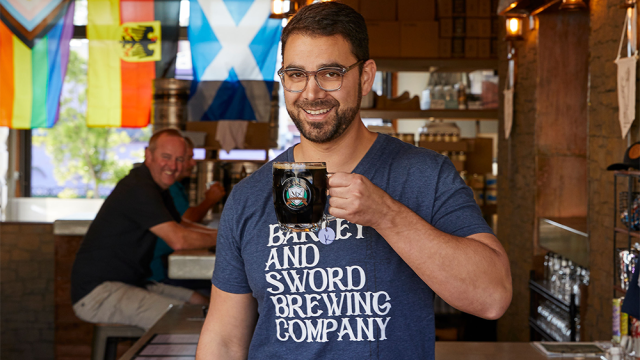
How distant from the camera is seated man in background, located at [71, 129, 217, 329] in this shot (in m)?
3.26

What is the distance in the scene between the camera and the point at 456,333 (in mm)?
4945

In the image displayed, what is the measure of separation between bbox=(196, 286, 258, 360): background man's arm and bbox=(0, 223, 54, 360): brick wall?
4.00 meters

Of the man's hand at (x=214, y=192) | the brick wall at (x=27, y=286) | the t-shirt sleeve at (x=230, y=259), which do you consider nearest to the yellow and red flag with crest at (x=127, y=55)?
the brick wall at (x=27, y=286)

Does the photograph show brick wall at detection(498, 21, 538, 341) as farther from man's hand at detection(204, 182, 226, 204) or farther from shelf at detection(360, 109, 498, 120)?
man's hand at detection(204, 182, 226, 204)

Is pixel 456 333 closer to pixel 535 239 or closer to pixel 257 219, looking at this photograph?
pixel 535 239

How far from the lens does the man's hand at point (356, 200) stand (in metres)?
1.16

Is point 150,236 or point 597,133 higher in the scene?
point 597,133

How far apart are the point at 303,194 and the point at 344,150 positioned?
0.79 feet

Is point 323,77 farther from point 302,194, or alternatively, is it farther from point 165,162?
point 165,162

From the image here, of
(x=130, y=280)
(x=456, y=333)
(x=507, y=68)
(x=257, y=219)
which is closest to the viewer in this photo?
(x=257, y=219)

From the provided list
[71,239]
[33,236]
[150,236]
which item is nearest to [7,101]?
[33,236]

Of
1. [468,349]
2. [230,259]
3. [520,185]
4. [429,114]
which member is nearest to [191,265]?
[468,349]

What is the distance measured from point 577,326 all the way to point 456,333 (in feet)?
4.13

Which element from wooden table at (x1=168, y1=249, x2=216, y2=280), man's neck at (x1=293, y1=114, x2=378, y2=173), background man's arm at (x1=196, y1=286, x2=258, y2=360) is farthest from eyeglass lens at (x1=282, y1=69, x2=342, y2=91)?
wooden table at (x1=168, y1=249, x2=216, y2=280)
